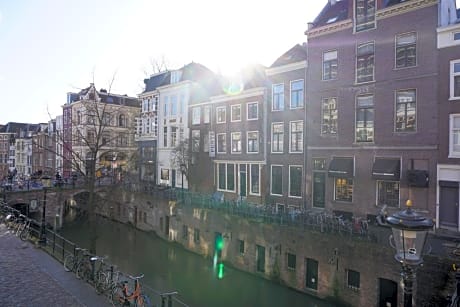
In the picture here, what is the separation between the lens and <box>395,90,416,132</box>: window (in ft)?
68.9

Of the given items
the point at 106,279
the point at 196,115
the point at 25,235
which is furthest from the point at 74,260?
the point at 196,115

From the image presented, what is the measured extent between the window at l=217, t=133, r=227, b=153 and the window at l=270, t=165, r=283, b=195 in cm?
657

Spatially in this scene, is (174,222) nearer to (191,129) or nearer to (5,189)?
(191,129)

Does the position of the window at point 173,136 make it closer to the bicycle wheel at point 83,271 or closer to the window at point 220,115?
the window at point 220,115

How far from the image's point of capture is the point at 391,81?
71.4ft

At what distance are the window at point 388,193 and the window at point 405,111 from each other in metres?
3.11

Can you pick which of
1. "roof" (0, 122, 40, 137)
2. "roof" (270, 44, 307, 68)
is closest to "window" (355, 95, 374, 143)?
"roof" (270, 44, 307, 68)

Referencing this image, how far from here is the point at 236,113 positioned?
32969 mm

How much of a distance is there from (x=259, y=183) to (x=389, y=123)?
452 inches

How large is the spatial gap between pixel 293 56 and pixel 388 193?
12.2 m

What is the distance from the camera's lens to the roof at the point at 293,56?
27578mm

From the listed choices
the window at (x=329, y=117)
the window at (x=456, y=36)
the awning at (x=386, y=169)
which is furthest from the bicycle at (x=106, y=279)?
the window at (x=456, y=36)

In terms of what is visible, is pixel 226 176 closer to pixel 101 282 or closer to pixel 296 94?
pixel 296 94

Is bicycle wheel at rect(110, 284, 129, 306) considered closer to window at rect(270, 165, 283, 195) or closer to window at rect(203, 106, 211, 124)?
window at rect(270, 165, 283, 195)
